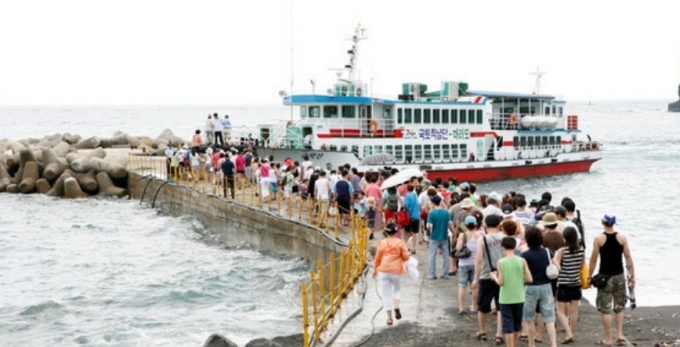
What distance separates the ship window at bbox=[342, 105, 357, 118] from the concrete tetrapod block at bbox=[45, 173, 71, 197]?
1354cm

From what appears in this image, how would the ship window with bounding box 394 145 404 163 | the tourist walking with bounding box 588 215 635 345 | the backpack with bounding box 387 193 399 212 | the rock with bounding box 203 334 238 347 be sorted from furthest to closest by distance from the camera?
the ship window with bounding box 394 145 404 163 → the backpack with bounding box 387 193 399 212 → the rock with bounding box 203 334 238 347 → the tourist walking with bounding box 588 215 635 345

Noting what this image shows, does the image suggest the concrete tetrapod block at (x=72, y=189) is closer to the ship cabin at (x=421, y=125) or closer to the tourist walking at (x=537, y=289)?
the ship cabin at (x=421, y=125)

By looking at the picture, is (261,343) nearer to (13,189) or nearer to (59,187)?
(59,187)

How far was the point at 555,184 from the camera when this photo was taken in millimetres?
47625

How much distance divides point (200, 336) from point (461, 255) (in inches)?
251

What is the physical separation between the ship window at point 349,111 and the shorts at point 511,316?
94.5ft

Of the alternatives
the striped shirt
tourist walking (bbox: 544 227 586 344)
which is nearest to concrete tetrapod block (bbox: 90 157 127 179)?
tourist walking (bbox: 544 227 586 344)

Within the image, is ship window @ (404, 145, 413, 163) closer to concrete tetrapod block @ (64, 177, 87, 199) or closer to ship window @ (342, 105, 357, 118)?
ship window @ (342, 105, 357, 118)

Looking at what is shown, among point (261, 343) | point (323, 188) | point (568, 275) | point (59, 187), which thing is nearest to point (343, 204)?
point (323, 188)

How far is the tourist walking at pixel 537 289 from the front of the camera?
10.0 m

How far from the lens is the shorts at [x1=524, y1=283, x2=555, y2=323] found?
1020 cm

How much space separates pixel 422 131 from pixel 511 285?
3094 cm

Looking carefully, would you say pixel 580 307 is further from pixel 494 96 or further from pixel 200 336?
pixel 494 96

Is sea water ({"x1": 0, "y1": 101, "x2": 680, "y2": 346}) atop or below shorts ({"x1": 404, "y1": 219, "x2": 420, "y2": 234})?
below
